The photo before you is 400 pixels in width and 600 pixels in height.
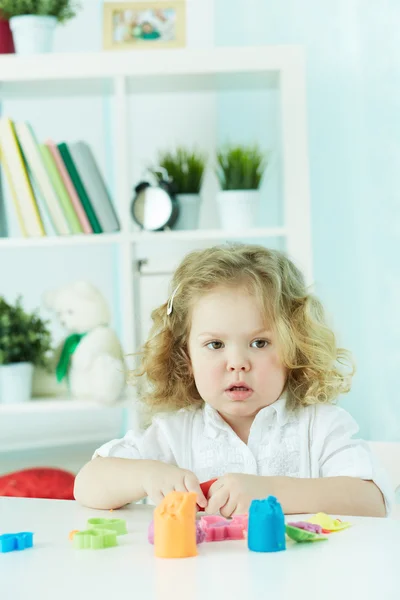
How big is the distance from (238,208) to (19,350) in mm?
Result: 682

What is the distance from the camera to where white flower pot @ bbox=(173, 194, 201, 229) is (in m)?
2.33

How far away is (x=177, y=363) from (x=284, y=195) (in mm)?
962

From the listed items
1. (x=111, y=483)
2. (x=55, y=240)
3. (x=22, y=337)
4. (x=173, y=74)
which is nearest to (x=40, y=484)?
(x=22, y=337)

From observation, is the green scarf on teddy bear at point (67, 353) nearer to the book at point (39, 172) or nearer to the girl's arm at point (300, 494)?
the book at point (39, 172)

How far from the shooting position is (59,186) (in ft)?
7.52

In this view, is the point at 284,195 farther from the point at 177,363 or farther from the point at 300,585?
the point at 300,585

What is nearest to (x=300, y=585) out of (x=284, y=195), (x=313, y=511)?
(x=313, y=511)

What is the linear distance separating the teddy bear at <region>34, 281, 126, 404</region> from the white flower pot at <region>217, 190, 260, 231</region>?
0.40 meters

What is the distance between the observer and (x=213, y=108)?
2.91 metres

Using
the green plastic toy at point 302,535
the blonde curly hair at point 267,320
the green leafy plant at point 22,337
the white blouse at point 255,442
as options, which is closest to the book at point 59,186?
the green leafy plant at point 22,337

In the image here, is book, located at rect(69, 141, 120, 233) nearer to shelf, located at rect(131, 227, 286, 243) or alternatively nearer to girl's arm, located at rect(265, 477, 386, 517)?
shelf, located at rect(131, 227, 286, 243)

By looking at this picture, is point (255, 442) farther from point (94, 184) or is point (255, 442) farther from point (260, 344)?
point (94, 184)

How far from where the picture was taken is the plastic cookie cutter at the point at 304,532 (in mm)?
812

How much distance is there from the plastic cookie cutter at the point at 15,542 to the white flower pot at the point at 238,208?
1559mm
